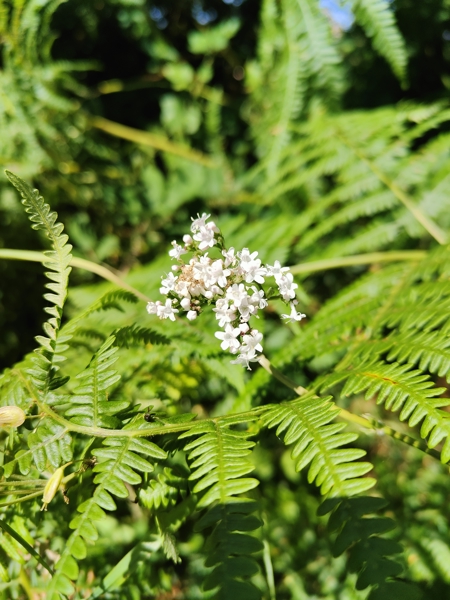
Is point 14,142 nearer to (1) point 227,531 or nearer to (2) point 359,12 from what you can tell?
(2) point 359,12

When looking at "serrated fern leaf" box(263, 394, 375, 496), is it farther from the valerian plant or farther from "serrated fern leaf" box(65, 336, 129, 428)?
"serrated fern leaf" box(65, 336, 129, 428)

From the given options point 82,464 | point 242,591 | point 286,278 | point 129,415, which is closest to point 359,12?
point 286,278

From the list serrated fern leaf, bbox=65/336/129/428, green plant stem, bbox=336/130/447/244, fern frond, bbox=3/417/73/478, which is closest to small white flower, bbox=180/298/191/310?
serrated fern leaf, bbox=65/336/129/428

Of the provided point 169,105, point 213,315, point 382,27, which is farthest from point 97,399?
point 169,105

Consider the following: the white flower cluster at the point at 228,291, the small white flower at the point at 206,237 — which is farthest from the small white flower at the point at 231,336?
the small white flower at the point at 206,237

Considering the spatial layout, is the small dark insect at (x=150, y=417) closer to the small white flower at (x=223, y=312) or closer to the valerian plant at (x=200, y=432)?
the valerian plant at (x=200, y=432)

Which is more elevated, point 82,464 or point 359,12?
point 359,12
